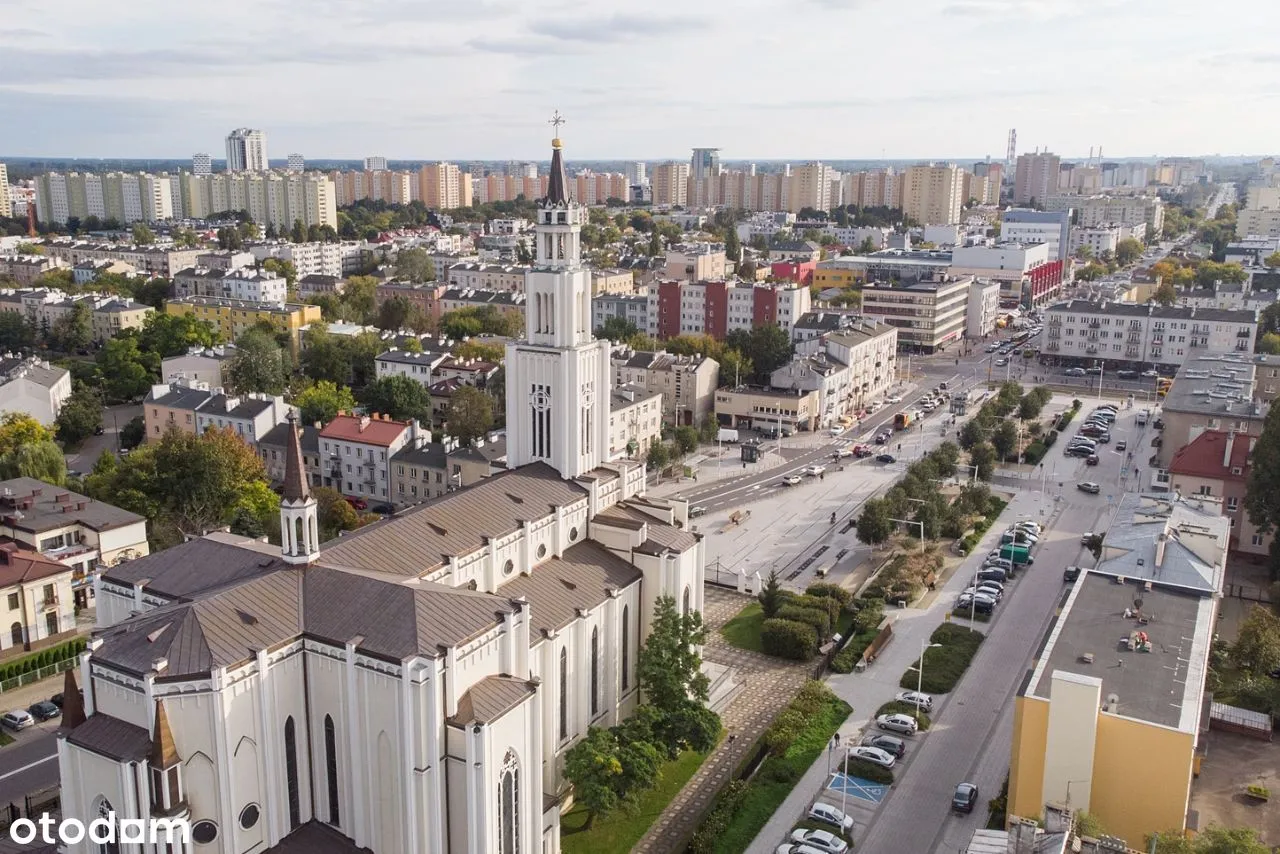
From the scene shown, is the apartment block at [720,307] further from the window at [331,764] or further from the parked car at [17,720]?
the window at [331,764]

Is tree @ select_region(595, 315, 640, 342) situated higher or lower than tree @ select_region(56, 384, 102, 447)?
higher

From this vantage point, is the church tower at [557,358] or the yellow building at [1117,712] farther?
the church tower at [557,358]

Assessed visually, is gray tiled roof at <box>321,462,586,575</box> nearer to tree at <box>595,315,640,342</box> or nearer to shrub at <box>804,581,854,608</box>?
shrub at <box>804,581,854,608</box>

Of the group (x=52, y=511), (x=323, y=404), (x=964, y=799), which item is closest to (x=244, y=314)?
(x=323, y=404)

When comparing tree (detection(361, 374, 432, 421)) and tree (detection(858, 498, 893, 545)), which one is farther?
tree (detection(361, 374, 432, 421))

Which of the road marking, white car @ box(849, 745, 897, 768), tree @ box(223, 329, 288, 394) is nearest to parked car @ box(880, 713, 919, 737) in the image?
white car @ box(849, 745, 897, 768)

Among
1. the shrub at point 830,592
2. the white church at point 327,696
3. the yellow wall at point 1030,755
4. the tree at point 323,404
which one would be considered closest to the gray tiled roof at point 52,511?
the white church at point 327,696

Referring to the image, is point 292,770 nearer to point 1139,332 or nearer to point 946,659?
point 946,659

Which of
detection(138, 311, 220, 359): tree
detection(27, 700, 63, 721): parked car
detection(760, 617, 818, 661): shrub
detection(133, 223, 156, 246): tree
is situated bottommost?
detection(27, 700, 63, 721): parked car
